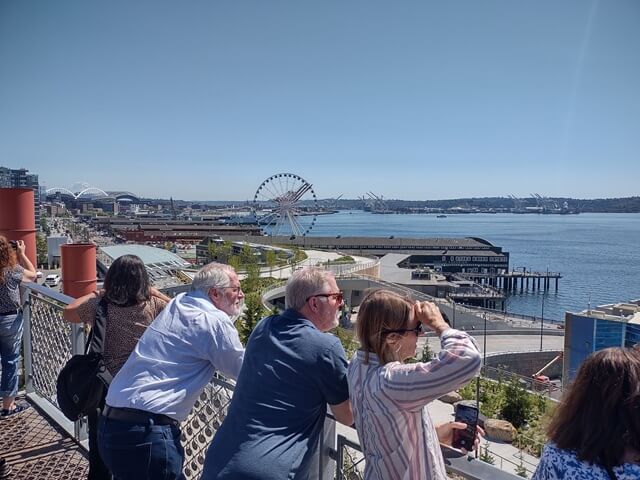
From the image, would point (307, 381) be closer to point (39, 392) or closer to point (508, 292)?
point (39, 392)

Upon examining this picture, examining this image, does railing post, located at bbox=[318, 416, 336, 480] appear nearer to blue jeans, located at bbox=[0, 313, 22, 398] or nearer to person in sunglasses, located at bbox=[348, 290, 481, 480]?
person in sunglasses, located at bbox=[348, 290, 481, 480]

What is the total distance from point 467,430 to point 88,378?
7.06 feet

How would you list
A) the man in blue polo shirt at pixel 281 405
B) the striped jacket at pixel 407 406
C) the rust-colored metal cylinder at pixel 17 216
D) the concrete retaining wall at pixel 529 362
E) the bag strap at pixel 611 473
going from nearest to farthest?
the bag strap at pixel 611 473, the striped jacket at pixel 407 406, the man in blue polo shirt at pixel 281 405, the rust-colored metal cylinder at pixel 17 216, the concrete retaining wall at pixel 529 362

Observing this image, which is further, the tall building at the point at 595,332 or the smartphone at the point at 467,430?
the tall building at the point at 595,332

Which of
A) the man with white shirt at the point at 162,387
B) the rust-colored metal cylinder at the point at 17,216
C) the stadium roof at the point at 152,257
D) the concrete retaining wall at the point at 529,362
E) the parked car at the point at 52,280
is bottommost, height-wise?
the concrete retaining wall at the point at 529,362

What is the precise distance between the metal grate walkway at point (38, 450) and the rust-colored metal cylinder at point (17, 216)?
5.36ft

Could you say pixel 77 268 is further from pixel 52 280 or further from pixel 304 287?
pixel 52 280

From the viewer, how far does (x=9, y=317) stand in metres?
4.29

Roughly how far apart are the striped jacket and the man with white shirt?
0.74 metres

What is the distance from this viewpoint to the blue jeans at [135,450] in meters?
2.33

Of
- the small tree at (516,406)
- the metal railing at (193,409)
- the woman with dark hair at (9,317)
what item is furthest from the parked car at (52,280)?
the woman with dark hair at (9,317)

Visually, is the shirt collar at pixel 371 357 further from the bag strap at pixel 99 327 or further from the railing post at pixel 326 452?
the bag strap at pixel 99 327

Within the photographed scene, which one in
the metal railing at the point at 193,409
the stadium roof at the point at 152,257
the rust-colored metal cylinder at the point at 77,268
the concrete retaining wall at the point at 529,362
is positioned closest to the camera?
the metal railing at the point at 193,409

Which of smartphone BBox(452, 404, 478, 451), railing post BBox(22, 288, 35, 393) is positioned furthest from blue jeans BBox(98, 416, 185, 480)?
railing post BBox(22, 288, 35, 393)
